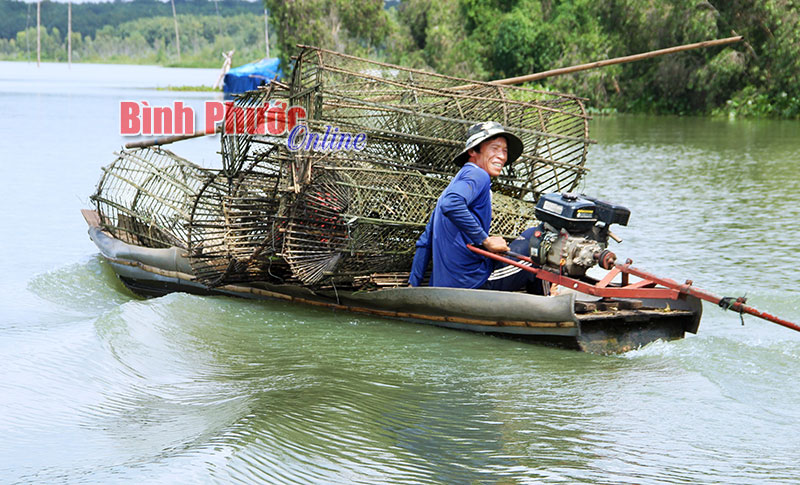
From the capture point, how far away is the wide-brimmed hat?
20.4 ft

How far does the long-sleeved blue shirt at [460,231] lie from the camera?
6.23 m

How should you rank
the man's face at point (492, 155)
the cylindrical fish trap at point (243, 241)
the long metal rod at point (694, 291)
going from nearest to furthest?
the long metal rod at point (694, 291) → the man's face at point (492, 155) → the cylindrical fish trap at point (243, 241)

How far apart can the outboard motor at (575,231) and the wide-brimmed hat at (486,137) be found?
1.96 ft

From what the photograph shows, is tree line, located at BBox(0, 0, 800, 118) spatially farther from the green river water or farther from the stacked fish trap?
the green river water

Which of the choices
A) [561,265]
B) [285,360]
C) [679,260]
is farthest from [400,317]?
[679,260]

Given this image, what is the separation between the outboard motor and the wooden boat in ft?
0.86

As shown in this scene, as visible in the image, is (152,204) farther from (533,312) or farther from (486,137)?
(533,312)

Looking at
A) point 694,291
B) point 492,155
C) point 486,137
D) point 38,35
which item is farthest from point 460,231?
point 38,35

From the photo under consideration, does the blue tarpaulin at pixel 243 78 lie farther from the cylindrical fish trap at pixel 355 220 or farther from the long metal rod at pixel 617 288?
the long metal rod at pixel 617 288

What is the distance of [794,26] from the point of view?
27.5 metres

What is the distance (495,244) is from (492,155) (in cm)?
68

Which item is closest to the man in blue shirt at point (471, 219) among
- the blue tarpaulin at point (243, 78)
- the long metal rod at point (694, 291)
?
the long metal rod at point (694, 291)

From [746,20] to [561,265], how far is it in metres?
27.0

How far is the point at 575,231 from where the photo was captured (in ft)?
19.6
